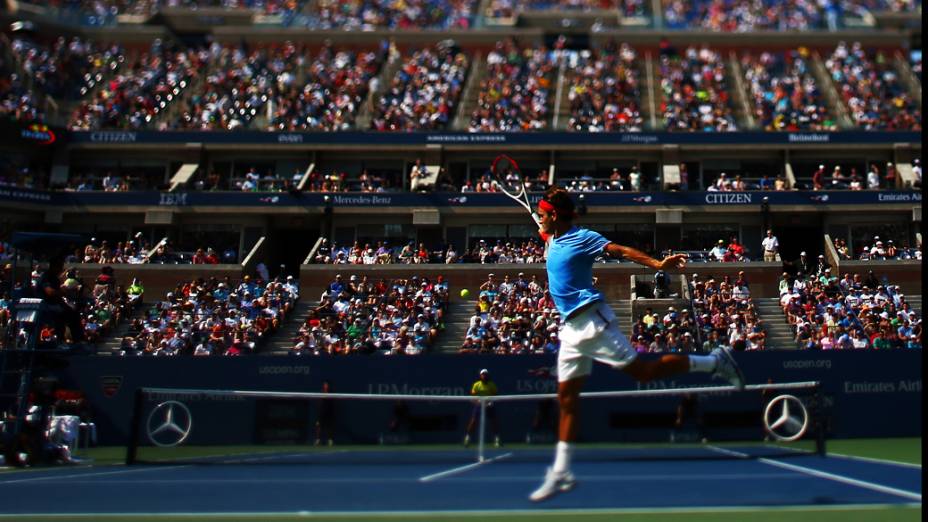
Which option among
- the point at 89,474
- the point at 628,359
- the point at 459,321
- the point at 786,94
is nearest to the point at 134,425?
the point at 89,474

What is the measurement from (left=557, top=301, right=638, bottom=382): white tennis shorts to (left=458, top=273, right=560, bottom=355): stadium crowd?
1431 centimetres

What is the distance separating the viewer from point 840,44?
44.9m

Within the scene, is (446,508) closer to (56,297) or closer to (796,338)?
(56,297)

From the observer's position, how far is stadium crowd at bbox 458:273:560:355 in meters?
23.3

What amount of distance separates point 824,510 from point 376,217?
28576mm

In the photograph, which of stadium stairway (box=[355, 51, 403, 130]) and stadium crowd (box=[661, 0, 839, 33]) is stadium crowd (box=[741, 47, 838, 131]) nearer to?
stadium crowd (box=[661, 0, 839, 33])

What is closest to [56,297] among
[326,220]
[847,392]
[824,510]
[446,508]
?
[446,508]

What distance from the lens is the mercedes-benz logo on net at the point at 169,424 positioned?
58.1 feet

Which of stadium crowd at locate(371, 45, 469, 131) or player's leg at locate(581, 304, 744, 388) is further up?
stadium crowd at locate(371, 45, 469, 131)

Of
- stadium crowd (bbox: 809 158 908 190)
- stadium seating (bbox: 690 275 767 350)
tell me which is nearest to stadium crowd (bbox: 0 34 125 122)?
stadium seating (bbox: 690 275 767 350)

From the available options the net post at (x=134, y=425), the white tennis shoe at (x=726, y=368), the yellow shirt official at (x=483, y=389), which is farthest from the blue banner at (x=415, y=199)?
the white tennis shoe at (x=726, y=368)

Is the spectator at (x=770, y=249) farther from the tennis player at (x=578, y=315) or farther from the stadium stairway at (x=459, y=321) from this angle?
the tennis player at (x=578, y=315)

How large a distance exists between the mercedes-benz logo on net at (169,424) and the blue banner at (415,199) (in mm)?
16439

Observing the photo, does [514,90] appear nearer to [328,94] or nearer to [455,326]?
[328,94]
